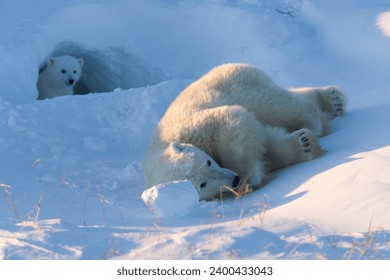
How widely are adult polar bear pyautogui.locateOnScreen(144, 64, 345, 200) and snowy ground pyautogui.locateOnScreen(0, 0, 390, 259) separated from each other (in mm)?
217

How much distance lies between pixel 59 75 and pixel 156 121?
3.15 m

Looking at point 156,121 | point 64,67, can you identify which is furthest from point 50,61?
point 156,121

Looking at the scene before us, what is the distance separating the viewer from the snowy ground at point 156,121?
3418mm

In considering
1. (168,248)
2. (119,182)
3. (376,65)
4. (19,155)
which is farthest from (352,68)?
(168,248)

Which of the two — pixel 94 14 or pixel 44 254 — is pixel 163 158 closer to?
pixel 44 254

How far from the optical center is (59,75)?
400 inches

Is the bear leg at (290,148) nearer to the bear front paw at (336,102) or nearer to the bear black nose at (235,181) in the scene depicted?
the bear black nose at (235,181)

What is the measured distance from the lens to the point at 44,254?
3311 millimetres

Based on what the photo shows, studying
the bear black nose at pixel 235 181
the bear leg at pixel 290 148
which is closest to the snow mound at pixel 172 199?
the bear black nose at pixel 235 181

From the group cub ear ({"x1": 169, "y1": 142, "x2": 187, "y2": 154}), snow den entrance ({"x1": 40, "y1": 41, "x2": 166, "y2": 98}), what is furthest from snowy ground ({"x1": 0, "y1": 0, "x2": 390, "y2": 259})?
cub ear ({"x1": 169, "y1": 142, "x2": 187, "y2": 154})

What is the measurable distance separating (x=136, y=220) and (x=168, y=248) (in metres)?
1.71

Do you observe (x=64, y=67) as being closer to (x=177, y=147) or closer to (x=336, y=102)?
(x=336, y=102)

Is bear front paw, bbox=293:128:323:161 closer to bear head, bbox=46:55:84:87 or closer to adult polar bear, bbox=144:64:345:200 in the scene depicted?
adult polar bear, bbox=144:64:345:200

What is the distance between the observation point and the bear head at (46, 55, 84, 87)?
1002 centimetres
